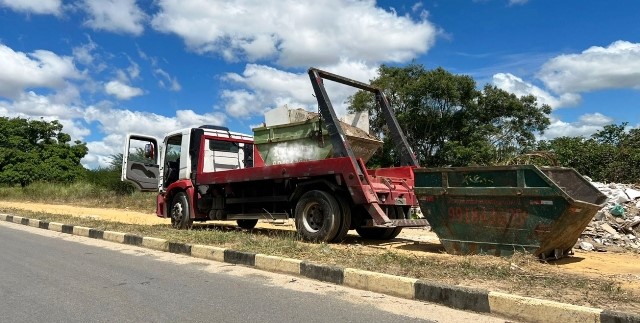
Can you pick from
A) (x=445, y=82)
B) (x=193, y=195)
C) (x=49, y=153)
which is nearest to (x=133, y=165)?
(x=193, y=195)

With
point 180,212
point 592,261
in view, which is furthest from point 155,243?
point 592,261

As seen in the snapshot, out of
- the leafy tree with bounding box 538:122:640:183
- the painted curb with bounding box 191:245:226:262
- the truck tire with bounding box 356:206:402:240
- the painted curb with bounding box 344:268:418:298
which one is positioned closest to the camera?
the painted curb with bounding box 344:268:418:298

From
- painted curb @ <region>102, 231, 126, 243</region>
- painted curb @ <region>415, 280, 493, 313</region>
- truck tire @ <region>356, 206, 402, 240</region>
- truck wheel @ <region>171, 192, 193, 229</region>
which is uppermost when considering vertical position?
truck wheel @ <region>171, 192, 193, 229</region>

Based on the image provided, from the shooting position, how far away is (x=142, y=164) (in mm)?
12820

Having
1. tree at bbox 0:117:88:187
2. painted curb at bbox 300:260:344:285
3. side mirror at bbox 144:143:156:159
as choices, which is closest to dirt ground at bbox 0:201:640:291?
painted curb at bbox 300:260:344:285

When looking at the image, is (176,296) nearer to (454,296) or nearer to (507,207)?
(454,296)

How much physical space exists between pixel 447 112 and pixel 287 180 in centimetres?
1536

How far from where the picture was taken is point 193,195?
11.3 meters

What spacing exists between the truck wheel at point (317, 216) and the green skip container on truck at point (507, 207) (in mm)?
1535

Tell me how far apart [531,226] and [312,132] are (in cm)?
422

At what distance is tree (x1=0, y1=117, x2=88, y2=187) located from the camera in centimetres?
3881

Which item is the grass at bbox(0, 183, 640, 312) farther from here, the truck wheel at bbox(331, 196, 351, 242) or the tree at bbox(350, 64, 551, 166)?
the tree at bbox(350, 64, 551, 166)

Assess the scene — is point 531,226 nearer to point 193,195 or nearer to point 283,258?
point 283,258

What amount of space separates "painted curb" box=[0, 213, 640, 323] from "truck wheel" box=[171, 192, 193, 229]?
118 inches
